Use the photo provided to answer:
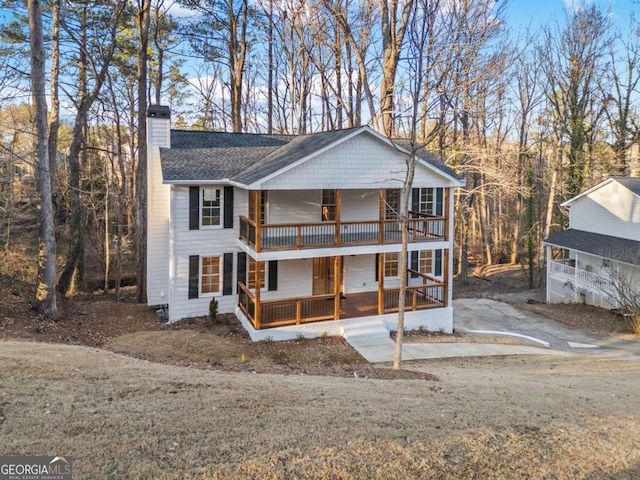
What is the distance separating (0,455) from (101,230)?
27.9m

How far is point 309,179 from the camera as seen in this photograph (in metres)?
14.1

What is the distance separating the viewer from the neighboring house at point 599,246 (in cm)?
2066

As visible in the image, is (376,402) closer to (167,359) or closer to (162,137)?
(167,359)

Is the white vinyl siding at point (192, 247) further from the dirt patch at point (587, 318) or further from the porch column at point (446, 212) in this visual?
the dirt patch at point (587, 318)

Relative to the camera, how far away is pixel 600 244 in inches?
874

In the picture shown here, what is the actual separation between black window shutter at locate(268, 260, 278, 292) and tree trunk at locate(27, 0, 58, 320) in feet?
22.5

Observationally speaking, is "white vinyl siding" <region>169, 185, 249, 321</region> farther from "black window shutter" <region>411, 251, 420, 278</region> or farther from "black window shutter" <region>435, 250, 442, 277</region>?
"black window shutter" <region>435, 250, 442, 277</region>

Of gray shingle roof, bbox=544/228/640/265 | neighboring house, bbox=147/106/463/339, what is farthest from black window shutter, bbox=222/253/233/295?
gray shingle roof, bbox=544/228/640/265

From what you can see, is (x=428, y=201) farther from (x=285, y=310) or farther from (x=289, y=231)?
(x=285, y=310)

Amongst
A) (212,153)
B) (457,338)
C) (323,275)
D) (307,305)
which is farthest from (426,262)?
(212,153)

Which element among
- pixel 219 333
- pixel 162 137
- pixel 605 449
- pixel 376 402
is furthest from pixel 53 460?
pixel 162 137

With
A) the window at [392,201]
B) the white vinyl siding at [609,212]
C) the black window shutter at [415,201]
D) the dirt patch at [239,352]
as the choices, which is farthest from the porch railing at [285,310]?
the white vinyl siding at [609,212]

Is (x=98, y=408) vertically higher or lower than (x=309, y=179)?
lower

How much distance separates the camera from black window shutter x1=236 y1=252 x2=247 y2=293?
15.8 meters
